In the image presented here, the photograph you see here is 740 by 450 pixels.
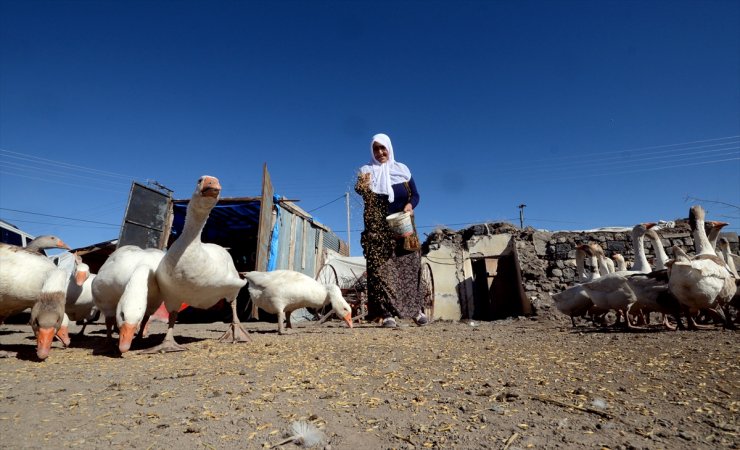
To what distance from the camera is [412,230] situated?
21.7 feet

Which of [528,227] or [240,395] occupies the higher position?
[528,227]

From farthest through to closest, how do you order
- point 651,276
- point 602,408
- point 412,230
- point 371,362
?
point 412,230
point 651,276
point 371,362
point 602,408

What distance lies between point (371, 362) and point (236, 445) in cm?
167

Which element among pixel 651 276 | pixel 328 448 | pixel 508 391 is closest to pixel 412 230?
pixel 651 276

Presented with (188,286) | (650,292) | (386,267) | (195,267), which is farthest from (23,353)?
(650,292)

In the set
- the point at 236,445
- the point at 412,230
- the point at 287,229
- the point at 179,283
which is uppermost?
the point at 287,229

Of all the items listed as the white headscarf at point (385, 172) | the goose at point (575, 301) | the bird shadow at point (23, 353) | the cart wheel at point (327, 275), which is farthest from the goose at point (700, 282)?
the cart wheel at point (327, 275)

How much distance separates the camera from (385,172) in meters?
6.94

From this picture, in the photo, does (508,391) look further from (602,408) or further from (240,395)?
(240,395)

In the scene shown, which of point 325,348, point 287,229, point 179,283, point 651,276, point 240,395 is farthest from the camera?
point 287,229

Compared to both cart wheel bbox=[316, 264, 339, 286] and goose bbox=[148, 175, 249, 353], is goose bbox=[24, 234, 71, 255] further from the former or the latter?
cart wheel bbox=[316, 264, 339, 286]

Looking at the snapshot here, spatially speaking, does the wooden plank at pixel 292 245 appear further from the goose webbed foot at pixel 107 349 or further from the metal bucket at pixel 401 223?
the goose webbed foot at pixel 107 349

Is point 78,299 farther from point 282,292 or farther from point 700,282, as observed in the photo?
point 700,282

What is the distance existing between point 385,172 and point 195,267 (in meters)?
4.06
